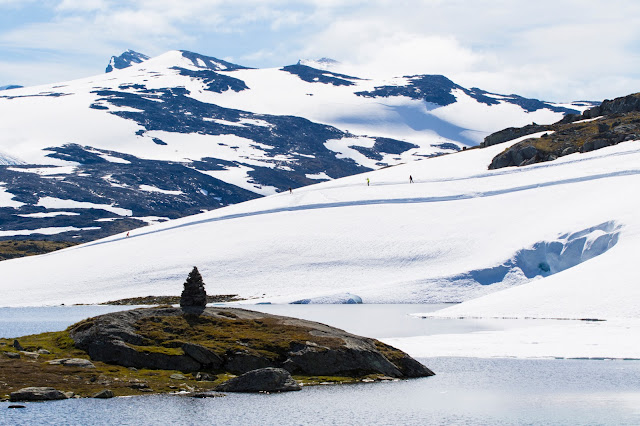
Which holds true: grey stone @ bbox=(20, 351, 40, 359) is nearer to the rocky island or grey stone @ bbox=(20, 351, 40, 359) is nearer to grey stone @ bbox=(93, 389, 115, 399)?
the rocky island

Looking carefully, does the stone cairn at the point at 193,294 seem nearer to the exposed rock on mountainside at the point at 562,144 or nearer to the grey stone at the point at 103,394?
the grey stone at the point at 103,394

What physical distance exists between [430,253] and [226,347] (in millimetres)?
73939

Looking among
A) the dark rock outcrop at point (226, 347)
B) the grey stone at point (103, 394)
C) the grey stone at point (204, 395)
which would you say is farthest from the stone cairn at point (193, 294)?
the grey stone at point (103, 394)

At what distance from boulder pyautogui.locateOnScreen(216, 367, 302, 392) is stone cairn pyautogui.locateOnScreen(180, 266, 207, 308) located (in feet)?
36.6

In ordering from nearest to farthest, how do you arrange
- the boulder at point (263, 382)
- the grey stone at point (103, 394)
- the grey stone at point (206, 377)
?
1. the grey stone at point (103, 394)
2. the boulder at point (263, 382)
3. the grey stone at point (206, 377)

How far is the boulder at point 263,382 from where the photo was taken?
46.5 m

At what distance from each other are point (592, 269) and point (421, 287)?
1009 inches

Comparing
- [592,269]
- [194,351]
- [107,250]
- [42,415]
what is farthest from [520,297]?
[107,250]

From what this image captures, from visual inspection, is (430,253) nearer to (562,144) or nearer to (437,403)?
(562,144)

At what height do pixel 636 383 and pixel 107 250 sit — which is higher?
pixel 107 250

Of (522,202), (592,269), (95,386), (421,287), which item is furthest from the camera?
(522,202)

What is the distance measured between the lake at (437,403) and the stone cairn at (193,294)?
43.7 feet

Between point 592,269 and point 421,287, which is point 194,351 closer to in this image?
point 592,269

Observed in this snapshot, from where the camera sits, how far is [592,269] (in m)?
87.6
